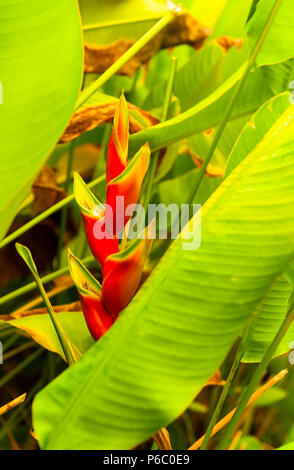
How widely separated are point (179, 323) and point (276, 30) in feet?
1.10

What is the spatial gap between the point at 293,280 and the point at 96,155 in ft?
2.36

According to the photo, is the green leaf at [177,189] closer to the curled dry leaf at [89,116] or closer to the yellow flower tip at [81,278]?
the curled dry leaf at [89,116]

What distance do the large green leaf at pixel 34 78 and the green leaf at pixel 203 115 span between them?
162 mm

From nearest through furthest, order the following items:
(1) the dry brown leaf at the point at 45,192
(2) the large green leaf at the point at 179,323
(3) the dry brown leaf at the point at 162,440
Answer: (2) the large green leaf at the point at 179,323 → (3) the dry brown leaf at the point at 162,440 → (1) the dry brown leaf at the point at 45,192

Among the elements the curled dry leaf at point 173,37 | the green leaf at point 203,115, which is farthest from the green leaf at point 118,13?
the green leaf at point 203,115

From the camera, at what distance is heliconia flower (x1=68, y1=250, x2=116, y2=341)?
407 millimetres

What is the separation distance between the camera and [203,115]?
1.85 ft

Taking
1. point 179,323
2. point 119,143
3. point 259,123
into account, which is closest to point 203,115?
point 259,123

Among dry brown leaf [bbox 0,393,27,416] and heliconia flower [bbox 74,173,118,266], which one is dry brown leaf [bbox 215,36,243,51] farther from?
dry brown leaf [bbox 0,393,27,416]

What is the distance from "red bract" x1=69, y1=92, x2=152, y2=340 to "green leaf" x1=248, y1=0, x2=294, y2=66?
178 millimetres

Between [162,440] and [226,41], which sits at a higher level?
[226,41]

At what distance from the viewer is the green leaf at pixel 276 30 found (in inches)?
20.1

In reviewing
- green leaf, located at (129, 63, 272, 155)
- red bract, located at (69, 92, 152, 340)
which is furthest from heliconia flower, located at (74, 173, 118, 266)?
green leaf, located at (129, 63, 272, 155)

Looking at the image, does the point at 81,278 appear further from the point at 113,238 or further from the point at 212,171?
the point at 212,171
